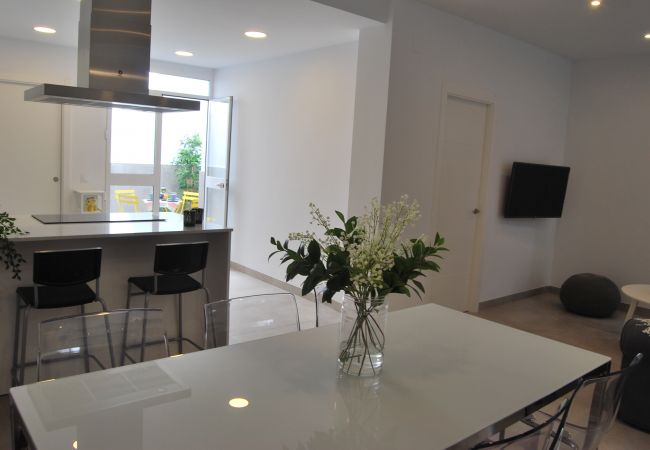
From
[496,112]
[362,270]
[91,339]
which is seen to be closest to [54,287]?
[91,339]

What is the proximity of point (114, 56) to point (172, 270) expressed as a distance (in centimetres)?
149

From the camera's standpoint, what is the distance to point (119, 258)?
3.50 metres

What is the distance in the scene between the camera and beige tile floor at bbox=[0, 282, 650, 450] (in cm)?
483

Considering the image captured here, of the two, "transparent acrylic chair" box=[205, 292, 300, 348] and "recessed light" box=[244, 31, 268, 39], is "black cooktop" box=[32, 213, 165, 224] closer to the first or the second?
"transparent acrylic chair" box=[205, 292, 300, 348]

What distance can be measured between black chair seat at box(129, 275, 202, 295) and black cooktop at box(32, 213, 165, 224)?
56cm

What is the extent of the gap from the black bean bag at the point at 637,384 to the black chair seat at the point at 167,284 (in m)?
2.78

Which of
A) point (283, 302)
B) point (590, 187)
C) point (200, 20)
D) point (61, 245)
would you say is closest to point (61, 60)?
point (200, 20)

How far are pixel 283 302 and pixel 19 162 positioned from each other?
4.95 meters

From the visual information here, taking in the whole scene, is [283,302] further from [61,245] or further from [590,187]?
[590,187]

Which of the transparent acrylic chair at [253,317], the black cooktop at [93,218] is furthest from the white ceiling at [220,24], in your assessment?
the transparent acrylic chair at [253,317]

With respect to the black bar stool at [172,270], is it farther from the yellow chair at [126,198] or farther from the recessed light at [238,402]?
the yellow chair at [126,198]

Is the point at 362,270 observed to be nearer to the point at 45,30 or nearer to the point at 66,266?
the point at 66,266

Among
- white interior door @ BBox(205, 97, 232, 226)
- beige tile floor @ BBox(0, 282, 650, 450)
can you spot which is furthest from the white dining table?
white interior door @ BBox(205, 97, 232, 226)

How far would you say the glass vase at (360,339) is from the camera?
5.58 ft
